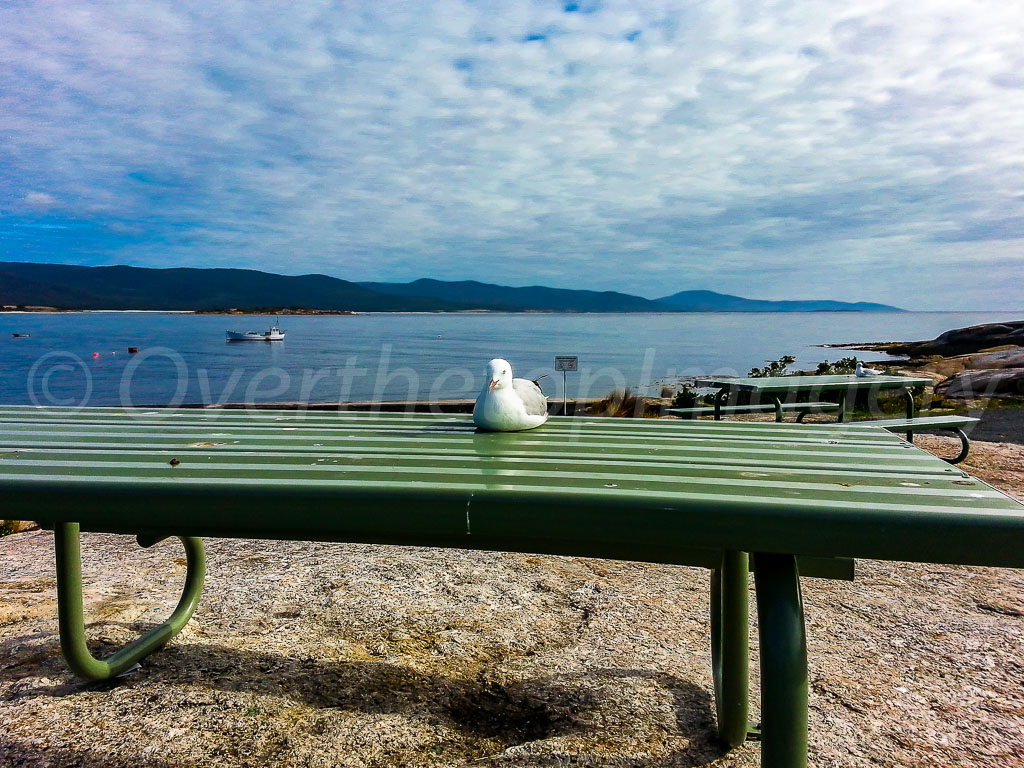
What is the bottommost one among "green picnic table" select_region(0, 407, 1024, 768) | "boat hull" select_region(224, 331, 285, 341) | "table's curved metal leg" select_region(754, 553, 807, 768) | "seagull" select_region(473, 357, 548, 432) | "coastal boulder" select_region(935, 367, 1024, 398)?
"boat hull" select_region(224, 331, 285, 341)

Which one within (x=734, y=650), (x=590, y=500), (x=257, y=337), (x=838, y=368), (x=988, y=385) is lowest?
(x=257, y=337)

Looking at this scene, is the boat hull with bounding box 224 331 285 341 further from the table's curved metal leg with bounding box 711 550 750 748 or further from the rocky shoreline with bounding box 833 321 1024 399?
the table's curved metal leg with bounding box 711 550 750 748

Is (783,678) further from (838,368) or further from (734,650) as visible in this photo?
(838,368)

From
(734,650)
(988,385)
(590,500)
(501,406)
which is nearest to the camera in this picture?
(590,500)

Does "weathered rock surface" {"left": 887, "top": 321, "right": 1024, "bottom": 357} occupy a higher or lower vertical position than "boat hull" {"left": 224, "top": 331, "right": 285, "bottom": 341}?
higher

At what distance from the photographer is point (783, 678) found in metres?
1.35

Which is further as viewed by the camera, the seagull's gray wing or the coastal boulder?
the coastal boulder

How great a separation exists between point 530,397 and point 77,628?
1.60 metres

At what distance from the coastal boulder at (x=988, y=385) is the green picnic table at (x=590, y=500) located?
15.7 m

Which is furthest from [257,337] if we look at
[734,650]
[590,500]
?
[590,500]

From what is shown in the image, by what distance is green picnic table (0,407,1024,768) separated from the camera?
1.26m

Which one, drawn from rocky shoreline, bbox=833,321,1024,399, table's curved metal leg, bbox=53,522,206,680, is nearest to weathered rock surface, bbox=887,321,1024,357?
rocky shoreline, bbox=833,321,1024,399

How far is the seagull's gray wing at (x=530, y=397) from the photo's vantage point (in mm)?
2279

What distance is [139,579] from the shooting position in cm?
352
